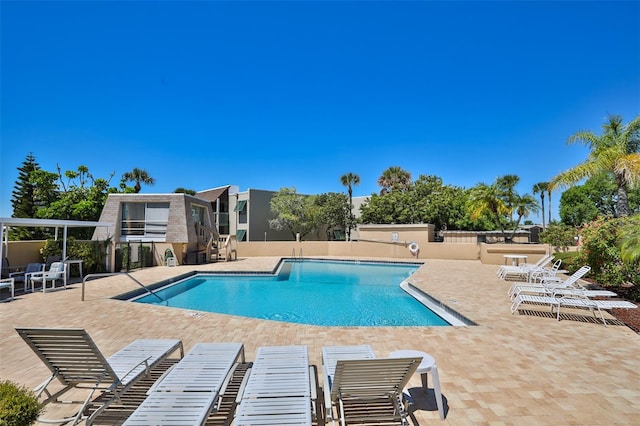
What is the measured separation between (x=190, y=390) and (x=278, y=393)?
827 millimetres

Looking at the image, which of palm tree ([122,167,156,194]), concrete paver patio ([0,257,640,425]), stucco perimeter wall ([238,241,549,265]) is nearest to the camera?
concrete paver patio ([0,257,640,425])

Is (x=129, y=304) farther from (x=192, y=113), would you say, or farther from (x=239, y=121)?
(x=239, y=121)

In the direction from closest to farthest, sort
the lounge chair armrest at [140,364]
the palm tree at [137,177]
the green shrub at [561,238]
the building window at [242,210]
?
the lounge chair armrest at [140,364], the green shrub at [561,238], the building window at [242,210], the palm tree at [137,177]

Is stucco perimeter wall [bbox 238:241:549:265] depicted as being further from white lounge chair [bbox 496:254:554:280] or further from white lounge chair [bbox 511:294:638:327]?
white lounge chair [bbox 511:294:638:327]

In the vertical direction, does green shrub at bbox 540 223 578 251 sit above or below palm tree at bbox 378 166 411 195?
below

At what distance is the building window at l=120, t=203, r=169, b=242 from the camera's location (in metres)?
18.2

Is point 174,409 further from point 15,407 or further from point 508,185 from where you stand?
point 508,185

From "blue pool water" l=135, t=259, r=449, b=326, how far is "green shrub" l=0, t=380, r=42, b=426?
6.52m

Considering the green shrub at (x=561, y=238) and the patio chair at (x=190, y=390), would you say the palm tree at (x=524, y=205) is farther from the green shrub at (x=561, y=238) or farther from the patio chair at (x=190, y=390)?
the patio chair at (x=190, y=390)

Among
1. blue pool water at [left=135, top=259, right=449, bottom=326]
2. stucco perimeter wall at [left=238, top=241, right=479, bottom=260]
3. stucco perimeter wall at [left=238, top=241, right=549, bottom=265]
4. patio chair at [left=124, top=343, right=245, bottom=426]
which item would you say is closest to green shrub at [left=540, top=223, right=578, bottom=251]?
stucco perimeter wall at [left=238, top=241, right=549, bottom=265]

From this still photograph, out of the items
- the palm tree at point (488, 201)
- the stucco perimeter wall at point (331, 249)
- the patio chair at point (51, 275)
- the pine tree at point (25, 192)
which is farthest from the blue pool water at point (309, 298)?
the pine tree at point (25, 192)

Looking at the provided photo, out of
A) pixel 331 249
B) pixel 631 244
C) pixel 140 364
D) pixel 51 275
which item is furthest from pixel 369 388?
pixel 331 249

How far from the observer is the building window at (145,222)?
18250 millimetres

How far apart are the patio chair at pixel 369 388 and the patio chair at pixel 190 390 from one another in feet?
3.48
